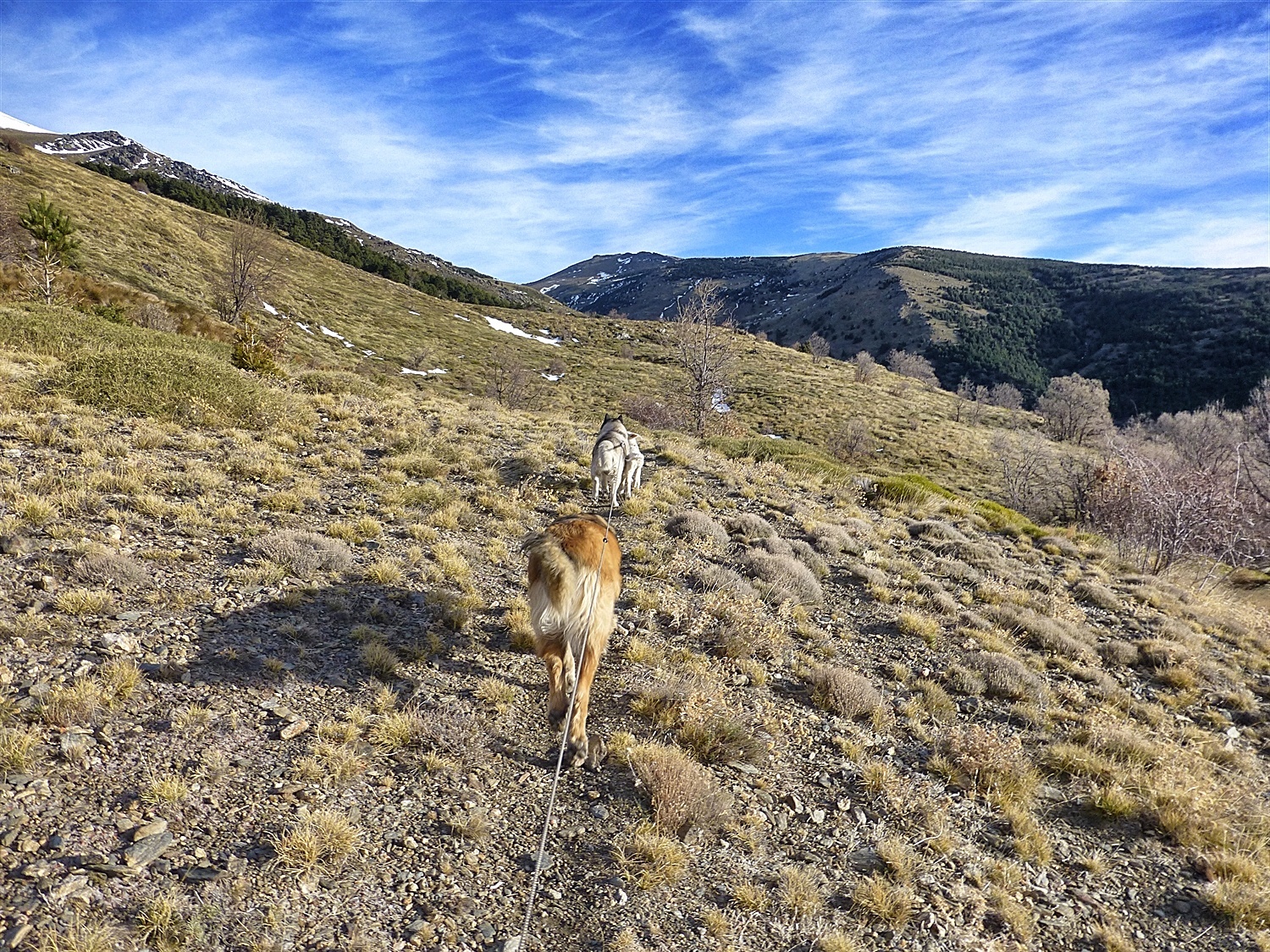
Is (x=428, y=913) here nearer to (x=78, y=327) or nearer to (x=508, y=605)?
(x=508, y=605)

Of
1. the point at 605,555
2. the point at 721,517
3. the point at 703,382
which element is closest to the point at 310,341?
the point at 703,382

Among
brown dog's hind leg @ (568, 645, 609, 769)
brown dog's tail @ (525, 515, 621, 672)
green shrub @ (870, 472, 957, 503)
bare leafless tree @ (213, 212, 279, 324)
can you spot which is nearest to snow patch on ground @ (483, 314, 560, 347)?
bare leafless tree @ (213, 212, 279, 324)

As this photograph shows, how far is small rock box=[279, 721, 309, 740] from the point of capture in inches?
143

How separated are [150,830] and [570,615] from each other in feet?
7.74

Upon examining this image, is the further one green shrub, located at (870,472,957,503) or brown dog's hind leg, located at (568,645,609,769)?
green shrub, located at (870,472,957,503)

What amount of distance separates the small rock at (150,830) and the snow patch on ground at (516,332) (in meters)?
59.8

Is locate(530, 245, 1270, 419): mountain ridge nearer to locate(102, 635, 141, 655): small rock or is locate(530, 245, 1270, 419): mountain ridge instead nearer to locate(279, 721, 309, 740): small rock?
locate(279, 721, 309, 740): small rock

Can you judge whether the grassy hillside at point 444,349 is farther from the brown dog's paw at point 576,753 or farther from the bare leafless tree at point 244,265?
the brown dog's paw at point 576,753

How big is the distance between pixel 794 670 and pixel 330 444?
7.80 m

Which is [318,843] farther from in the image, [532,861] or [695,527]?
[695,527]

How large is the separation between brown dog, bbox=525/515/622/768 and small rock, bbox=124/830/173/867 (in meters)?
2.08

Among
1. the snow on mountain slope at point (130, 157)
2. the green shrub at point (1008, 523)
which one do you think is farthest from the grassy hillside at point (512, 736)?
the snow on mountain slope at point (130, 157)

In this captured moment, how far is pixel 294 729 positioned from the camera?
370cm

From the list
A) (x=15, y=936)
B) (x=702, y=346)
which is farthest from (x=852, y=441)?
(x=15, y=936)
